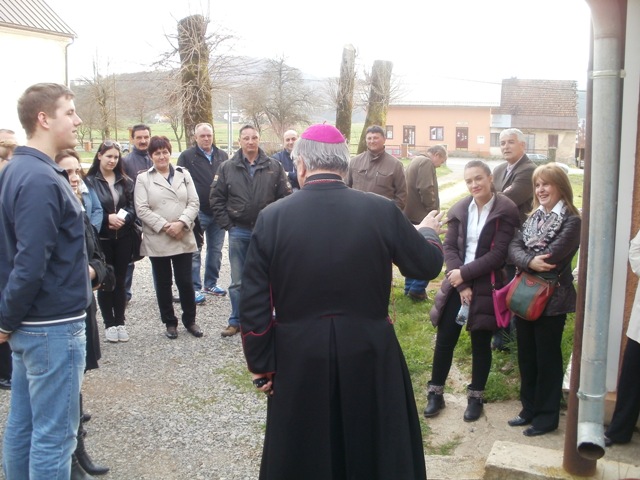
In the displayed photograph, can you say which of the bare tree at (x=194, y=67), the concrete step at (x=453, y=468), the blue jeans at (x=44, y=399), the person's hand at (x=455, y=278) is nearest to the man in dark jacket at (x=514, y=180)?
the person's hand at (x=455, y=278)

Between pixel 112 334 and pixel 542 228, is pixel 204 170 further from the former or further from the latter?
pixel 542 228

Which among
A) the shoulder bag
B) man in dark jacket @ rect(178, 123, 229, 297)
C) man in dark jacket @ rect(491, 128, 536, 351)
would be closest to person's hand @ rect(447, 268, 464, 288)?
the shoulder bag

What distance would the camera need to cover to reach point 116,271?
20.3 ft

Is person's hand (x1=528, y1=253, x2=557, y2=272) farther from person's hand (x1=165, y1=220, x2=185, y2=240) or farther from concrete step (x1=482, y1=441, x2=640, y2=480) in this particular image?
person's hand (x1=165, y1=220, x2=185, y2=240)

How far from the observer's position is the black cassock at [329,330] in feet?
9.23

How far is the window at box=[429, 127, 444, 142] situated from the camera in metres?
62.2

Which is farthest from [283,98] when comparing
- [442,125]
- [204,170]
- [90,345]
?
[90,345]

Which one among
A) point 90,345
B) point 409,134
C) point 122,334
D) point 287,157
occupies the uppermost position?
point 409,134

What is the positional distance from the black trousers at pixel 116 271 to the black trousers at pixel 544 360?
11.7ft

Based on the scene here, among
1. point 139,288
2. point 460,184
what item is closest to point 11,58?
point 460,184

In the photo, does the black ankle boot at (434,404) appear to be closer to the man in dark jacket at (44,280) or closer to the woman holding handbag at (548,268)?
the woman holding handbag at (548,268)

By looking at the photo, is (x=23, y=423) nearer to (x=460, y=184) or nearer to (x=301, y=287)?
(x=301, y=287)

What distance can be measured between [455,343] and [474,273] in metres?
0.56

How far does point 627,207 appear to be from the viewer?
4184 millimetres
